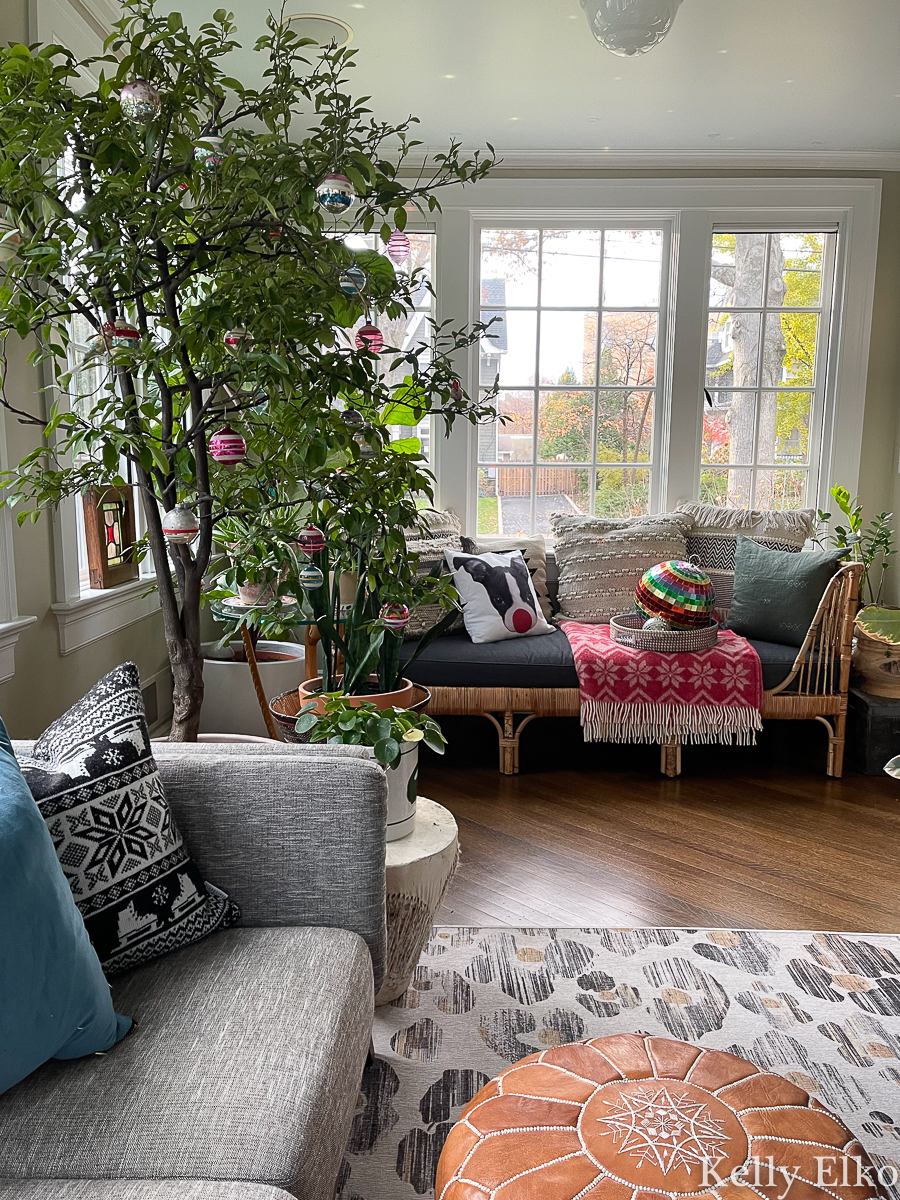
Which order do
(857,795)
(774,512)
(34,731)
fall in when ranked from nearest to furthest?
(34,731), (857,795), (774,512)

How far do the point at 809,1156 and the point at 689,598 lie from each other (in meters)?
2.52

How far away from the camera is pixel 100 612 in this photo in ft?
8.90

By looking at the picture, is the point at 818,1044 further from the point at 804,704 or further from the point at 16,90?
the point at 16,90

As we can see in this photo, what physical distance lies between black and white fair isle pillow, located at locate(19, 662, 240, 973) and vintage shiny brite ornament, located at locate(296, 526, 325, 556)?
482 millimetres

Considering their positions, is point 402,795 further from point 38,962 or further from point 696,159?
point 696,159

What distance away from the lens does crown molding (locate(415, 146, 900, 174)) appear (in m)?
4.00

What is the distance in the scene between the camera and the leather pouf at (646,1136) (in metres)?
0.90

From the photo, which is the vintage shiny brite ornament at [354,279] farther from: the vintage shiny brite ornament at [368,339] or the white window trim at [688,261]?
the white window trim at [688,261]

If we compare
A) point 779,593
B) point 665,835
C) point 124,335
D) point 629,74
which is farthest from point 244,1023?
point 629,74

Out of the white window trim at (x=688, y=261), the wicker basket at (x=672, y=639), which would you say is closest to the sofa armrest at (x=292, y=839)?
the wicker basket at (x=672, y=639)

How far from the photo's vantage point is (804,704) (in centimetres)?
339

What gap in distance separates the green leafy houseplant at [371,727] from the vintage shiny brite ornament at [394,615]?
21 centimetres

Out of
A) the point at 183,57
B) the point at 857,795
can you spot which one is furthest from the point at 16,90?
the point at 857,795

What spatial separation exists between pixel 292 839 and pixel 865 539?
144 inches
